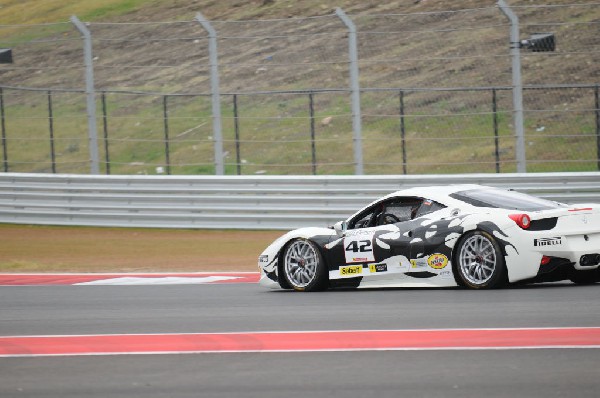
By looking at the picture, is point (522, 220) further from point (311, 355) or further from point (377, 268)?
point (311, 355)

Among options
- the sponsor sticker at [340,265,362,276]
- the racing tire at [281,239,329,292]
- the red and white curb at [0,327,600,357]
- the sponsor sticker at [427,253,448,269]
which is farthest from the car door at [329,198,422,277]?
the red and white curb at [0,327,600,357]

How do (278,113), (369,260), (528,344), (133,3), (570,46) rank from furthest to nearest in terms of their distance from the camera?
(133,3) → (278,113) → (570,46) → (369,260) → (528,344)

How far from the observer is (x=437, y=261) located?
1230 cm

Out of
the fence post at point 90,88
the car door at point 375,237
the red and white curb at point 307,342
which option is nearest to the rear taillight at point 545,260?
the car door at point 375,237

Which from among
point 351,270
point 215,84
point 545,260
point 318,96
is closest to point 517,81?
point 215,84

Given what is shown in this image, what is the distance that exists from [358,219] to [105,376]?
18.4 ft

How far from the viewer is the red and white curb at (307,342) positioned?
342 inches

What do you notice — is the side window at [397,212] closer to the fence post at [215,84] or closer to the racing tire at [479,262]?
the racing tire at [479,262]

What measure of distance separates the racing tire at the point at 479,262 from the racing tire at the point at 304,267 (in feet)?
5.36

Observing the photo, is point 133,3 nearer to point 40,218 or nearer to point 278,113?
point 278,113

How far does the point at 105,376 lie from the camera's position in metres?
7.90

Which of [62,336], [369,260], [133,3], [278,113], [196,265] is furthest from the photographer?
[133,3]

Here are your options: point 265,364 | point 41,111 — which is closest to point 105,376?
point 265,364

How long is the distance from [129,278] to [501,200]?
5375 millimetres
